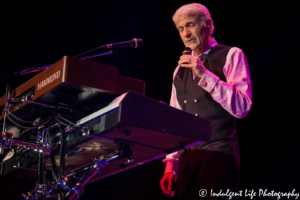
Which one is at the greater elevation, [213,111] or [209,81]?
[209,81]

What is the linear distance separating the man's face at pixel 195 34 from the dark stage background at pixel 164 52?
179cm

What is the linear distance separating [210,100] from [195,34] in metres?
0.53

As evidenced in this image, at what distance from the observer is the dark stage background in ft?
11.1

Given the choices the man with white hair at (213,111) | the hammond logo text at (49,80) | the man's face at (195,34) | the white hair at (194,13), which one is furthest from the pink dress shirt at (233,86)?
the hammond logo text at (49,80)

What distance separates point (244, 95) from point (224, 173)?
45 cm

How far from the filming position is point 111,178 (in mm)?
4504

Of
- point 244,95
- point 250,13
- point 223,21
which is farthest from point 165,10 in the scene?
point 244,95

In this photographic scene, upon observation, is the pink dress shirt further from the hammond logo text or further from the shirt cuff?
the hammond logo text

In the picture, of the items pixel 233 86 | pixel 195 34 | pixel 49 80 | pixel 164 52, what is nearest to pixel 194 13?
pixel 195 34

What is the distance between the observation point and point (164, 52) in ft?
14.9

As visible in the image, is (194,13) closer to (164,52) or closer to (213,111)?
(213,111)

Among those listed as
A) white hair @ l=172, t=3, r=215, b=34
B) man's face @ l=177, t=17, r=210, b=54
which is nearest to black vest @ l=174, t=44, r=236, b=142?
man's face @ l=177, t=17, r=210, b=54

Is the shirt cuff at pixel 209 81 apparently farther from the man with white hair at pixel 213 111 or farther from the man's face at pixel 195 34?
the man's face at pixel 195 34

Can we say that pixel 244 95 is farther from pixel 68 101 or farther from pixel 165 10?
pixel 165 10
